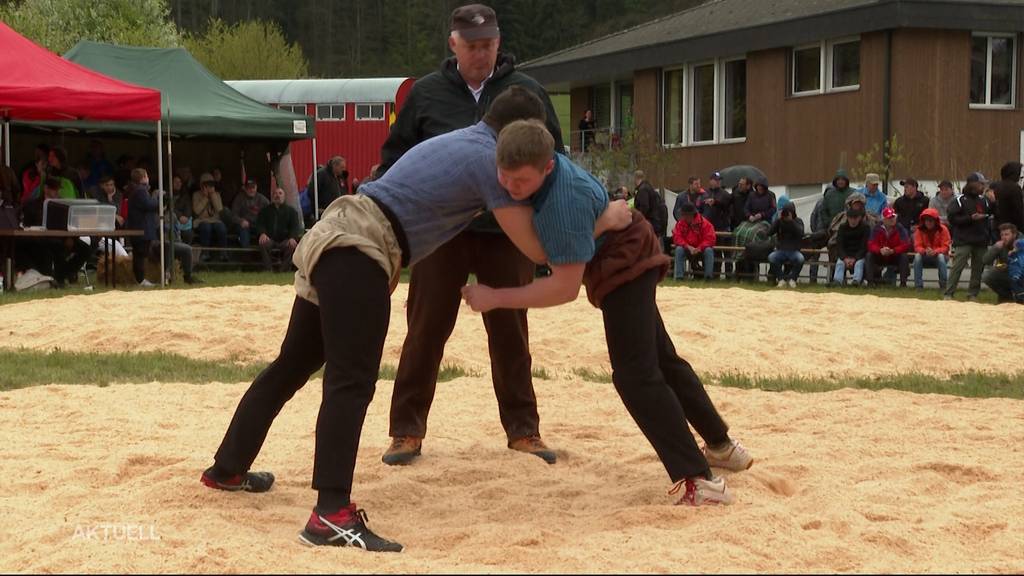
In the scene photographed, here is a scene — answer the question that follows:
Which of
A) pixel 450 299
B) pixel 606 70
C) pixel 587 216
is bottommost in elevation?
pixel 450 299

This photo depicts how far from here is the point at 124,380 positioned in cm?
941

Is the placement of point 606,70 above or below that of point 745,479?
above

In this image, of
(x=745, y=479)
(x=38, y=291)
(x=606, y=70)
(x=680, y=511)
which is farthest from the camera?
(x=606, y=70)

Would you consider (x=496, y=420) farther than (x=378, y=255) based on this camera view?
Yes

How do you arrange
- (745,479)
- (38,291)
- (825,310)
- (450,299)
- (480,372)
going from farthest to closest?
1. (38,291)
2. (825,310)
3. (480,372)
4. (450,299)
5. (745,479)

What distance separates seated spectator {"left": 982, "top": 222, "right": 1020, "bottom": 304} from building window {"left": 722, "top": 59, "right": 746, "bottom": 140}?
538 inches

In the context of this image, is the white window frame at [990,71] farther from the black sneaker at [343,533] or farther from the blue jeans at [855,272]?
the black sneaker at [343,533]

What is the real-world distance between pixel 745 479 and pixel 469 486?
1238mm

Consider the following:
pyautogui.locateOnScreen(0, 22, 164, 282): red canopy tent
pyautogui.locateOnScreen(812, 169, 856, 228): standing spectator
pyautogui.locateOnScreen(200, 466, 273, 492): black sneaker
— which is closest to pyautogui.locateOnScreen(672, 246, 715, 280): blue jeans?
pyautogui.locateOnScreen(812, 169, 856, 228): standing spectator

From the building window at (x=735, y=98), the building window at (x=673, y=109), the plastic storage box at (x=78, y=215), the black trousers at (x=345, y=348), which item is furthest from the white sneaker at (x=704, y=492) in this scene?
the building window at (x=673, y=109)

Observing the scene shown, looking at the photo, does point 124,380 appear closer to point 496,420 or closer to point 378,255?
point 496,420

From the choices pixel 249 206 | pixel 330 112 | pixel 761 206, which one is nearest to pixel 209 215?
pixel 249 206

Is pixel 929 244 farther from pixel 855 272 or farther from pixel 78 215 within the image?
pixel 78 215

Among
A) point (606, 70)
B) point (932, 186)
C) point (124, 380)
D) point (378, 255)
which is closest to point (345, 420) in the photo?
point (378, 255)
